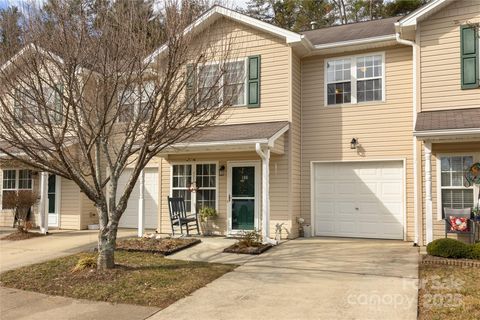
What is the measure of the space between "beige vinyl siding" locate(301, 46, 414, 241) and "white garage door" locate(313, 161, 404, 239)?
26cm

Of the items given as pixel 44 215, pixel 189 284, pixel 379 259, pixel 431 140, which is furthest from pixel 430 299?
pixel 44 215

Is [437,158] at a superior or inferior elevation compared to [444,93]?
inferior

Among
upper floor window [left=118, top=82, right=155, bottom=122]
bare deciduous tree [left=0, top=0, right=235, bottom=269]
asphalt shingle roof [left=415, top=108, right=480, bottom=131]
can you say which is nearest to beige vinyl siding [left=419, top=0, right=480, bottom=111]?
asphalt shingle roof [left=415, top=108, right=480, bottom=131]

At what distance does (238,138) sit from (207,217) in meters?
2.81

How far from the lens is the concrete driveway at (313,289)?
5.43 metres

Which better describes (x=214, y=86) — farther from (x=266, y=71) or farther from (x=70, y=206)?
(x=70, y=206)

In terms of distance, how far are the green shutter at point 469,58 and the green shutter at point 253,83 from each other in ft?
16.3

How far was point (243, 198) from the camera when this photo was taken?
11773 mm

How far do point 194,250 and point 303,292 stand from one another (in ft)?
12.8

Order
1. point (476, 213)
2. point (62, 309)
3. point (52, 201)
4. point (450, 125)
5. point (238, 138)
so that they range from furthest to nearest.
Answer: point (52, 201) → point (238, 138) → point (476, 213) → point (450, 125) → point (62, 309)

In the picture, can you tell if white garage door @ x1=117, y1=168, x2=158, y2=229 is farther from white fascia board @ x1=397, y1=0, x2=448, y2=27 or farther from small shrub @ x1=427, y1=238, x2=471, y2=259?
small shrub @ x1=427, y1=238, x2=471, y2=259

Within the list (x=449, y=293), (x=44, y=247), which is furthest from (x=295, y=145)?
(x=44, y=247)

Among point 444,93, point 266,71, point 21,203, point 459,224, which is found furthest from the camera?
point 21,203

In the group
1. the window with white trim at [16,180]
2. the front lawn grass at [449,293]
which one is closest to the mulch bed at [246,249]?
the front lawn grass at [449,293]
